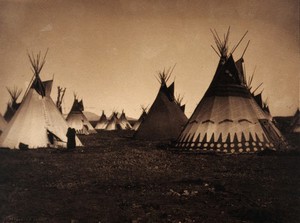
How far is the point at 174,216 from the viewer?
13.5 ft

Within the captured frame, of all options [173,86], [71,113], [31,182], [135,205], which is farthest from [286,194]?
[71,113]

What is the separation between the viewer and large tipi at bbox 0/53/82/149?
40.1 feet

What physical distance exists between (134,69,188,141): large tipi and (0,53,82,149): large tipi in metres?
5.87

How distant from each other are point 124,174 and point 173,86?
1302cm

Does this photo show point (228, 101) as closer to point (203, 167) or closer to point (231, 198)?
point (203, 167)

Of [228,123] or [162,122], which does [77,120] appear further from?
[228,123]

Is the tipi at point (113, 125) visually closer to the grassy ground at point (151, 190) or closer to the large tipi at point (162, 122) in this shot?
the large tipi at point (162, 122)

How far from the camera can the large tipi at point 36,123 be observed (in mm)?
12219

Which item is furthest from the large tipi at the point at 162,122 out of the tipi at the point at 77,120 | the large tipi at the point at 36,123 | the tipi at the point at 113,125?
the tipi at the point at 113,125

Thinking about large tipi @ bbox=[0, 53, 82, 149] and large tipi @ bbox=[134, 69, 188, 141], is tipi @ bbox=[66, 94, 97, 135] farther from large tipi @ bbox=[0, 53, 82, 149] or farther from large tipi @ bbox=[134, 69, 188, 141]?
large tipi @ bbox=[0, 53, 82, 149]

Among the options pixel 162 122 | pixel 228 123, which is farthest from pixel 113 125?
pixel 228 123

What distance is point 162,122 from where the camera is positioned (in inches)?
730

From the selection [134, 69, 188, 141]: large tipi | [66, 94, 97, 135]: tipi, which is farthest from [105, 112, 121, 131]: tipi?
[134, 69, 188, 141]: large tipi

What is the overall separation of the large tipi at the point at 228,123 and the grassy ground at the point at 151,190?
172 centimetres
